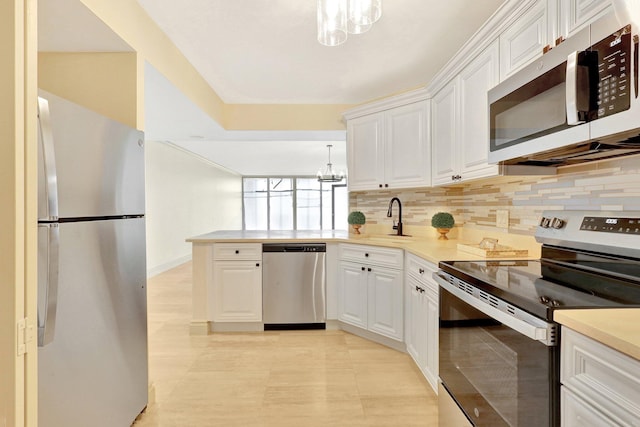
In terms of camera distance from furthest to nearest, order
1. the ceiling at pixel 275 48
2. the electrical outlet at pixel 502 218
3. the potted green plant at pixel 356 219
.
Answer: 1. the potted green plant at pixel 356 219
2. the electrical outlet at pixel 502 218
3. the ceiling at pixel 275 48

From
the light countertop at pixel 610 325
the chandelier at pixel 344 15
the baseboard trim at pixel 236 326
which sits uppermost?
the chandelier at pixel 344 15

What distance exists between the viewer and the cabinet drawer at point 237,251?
3.19 meters

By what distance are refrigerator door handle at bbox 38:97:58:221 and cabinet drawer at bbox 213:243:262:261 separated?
2.02 metres

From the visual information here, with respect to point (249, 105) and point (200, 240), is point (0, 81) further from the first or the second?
point (249, 105)

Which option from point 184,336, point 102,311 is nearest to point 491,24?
point 102,311

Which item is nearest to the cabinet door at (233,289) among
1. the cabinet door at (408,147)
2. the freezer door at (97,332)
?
the freezer door at (97,332)

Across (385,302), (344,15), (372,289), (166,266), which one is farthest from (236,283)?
(166,266)

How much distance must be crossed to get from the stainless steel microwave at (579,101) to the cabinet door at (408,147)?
119 centimetres

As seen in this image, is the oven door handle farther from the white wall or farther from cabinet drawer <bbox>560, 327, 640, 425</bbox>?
the white wall

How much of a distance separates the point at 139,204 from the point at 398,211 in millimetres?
2403

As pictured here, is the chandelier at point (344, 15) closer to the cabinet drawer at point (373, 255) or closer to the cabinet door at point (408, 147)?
the cabinet door at point (408, 147)

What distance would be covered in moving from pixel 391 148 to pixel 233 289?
1.97 m

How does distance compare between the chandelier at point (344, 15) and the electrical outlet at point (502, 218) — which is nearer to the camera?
the chandelier at point (344, 15)

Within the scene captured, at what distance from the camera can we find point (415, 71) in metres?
2.87
